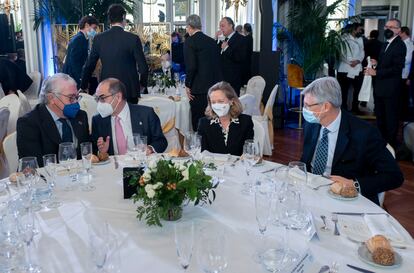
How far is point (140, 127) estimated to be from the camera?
129 inches

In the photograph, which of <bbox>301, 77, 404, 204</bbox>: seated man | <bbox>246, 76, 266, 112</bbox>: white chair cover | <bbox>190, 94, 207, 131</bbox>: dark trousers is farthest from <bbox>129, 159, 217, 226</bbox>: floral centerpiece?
<bbox>246, 76, 266, 112</bbox>: white chair cover

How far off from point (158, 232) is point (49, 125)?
5.04ft

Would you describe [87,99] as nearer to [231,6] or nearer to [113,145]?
[113,145]

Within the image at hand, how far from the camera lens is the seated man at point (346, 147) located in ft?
7.97

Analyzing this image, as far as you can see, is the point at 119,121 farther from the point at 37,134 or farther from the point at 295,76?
the point at 295,76

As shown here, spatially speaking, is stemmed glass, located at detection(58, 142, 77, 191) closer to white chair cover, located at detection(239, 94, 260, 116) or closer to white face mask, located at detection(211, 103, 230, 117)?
white face mask, located at detection(211, 103, 230, 117)

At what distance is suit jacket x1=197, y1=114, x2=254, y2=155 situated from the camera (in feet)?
10.6

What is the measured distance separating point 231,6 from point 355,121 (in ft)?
27.3

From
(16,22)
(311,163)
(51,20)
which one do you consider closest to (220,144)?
(311,163)

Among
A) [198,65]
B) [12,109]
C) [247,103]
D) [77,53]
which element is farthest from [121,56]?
[77,53]

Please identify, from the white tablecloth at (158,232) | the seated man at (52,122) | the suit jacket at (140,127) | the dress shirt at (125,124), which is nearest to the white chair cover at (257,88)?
the suit jacket at (140,127)

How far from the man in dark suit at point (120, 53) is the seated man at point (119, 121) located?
1771 millimetres

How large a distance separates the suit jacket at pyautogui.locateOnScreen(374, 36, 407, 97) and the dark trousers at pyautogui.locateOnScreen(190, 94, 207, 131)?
2526 millimetres

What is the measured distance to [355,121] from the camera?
8.43ft
